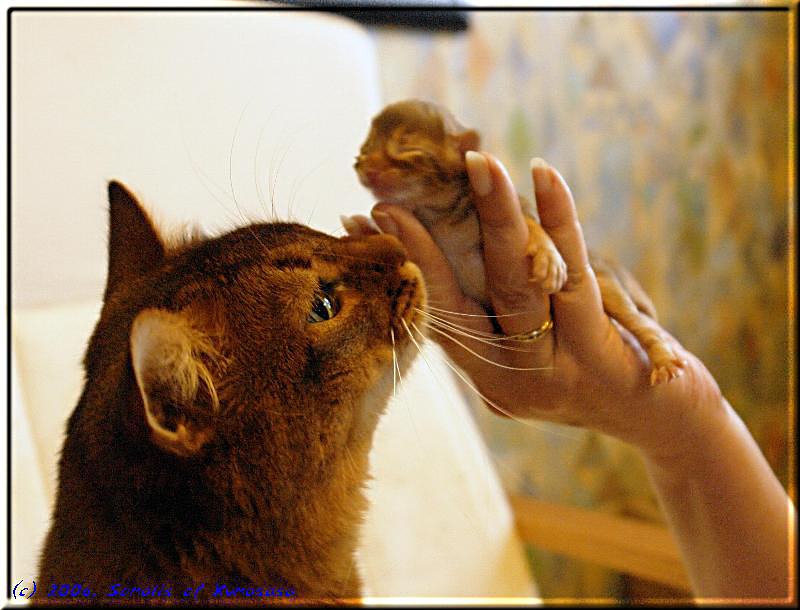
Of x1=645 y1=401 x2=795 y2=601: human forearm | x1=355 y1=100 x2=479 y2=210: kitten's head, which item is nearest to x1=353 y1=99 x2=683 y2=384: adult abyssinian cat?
x1=355 y1=100 x2=479 y2=210: kitten's head

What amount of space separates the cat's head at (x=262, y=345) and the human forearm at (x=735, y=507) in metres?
0.30

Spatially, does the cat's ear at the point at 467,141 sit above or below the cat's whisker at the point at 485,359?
above

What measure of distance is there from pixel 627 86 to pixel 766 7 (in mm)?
256

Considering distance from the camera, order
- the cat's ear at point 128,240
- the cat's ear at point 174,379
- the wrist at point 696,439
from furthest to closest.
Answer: the wrist at point 696,439, the cat's ear at point 128,240, the cat's ear at point 174,379

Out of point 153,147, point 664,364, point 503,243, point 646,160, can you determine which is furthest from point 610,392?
point 646,160

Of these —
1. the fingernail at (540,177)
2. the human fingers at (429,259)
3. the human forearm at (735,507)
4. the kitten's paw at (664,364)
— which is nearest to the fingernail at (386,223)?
the human fingers at (429,259)

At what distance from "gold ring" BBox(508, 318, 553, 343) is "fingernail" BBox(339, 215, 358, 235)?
13 cm

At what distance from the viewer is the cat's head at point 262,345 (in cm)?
42

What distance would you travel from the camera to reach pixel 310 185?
53 centimetres

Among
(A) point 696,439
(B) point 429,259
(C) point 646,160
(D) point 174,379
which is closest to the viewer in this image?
(D) point 174,379

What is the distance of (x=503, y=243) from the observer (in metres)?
0.51

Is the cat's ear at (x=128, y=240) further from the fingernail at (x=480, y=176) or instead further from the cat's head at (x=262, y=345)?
the fingernail at (x=480, y=176)

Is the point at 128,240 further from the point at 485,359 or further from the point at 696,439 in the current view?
the point at 696,439

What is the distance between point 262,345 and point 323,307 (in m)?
0.04
